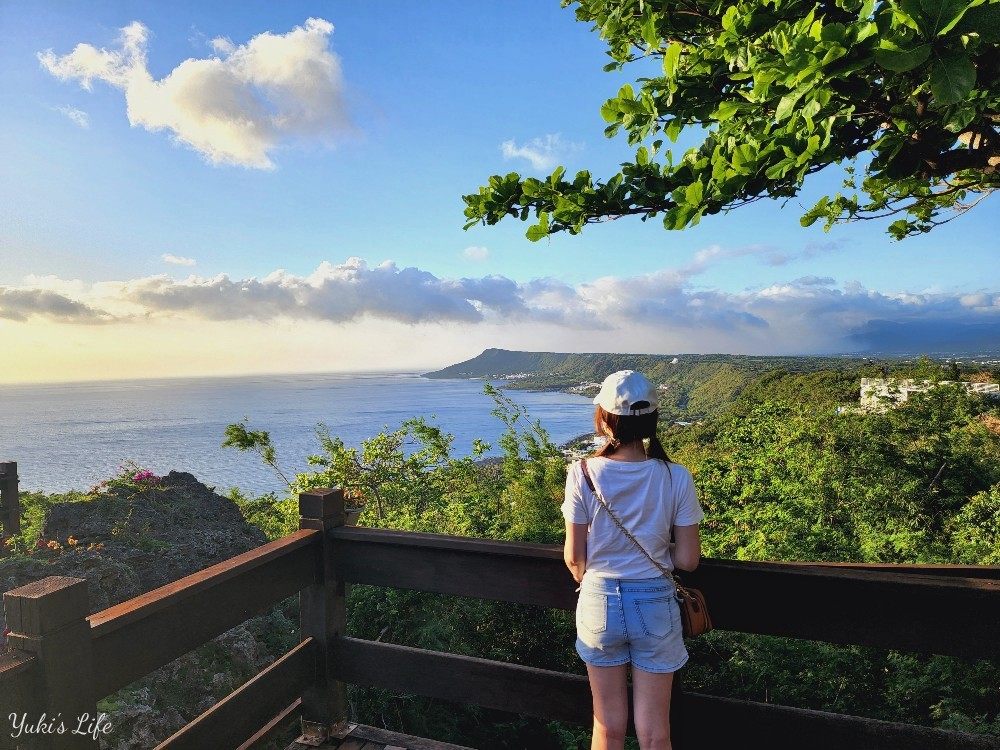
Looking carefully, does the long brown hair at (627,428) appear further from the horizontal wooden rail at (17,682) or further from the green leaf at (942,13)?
the horizontal wooden rail at (17,682)

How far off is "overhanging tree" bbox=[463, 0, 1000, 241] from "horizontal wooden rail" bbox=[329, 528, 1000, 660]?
1348mm

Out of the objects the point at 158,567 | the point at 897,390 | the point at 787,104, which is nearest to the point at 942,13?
the point at 787,104

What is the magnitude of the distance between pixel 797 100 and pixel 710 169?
57 cm

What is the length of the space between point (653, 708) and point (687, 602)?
0.38 m

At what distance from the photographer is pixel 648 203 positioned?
8.59 feet

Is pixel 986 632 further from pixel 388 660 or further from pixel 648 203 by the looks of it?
pixel 388 660

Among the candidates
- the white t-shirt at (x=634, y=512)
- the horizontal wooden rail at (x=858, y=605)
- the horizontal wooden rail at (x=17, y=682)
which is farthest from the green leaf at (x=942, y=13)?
the horizontal wooden rail at (x=17, y=682)

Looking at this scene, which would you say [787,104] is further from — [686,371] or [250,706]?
[686,371]

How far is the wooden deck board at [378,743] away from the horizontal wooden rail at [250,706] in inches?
11.4

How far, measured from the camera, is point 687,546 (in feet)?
6.40

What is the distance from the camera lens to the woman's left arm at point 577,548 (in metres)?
2.00

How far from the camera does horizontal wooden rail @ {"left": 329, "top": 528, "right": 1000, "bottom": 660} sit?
1.89 m

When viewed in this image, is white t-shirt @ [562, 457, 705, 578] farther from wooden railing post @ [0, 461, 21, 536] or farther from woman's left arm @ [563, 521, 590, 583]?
wooden railing post @ [0, 461, 21, 536]

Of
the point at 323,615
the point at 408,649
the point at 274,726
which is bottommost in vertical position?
the point at 274,726
